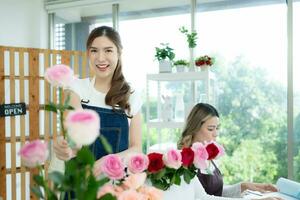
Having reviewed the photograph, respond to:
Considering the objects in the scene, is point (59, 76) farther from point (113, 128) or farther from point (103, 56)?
point (113, 128)

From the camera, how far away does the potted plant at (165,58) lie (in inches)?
125

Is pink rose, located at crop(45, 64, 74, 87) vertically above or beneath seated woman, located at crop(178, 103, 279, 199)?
above

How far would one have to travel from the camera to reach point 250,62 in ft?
10.9

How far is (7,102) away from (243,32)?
7.77 ft

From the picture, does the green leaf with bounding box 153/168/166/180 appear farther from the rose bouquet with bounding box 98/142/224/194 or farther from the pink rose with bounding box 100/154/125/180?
the pink rose with bounding box 100/154/125/180

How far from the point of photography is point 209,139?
189 centimetres

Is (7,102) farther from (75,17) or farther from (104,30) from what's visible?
(104,30)

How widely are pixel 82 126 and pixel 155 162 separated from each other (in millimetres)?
467

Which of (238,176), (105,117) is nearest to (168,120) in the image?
(238,176)

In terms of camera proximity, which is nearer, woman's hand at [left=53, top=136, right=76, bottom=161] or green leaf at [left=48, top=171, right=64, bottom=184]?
green leaf at [left=48, top=171, right=64, bottom=184]

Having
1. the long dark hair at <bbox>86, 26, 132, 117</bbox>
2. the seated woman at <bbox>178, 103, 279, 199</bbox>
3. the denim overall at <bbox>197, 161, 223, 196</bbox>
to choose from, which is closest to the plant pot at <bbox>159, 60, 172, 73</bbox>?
the seated woman at <bbox>178, 103, 279, 199</bbox>

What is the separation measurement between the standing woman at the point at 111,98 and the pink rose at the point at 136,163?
1.77 feet

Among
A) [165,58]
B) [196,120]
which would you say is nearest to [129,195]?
[196,120]

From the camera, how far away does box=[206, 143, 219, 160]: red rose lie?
911 mm
